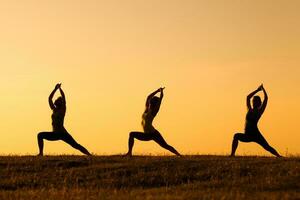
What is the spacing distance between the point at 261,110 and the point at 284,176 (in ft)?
21.7

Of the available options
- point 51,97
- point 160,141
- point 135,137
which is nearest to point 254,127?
point 160,141

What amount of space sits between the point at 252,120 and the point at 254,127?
0.33m

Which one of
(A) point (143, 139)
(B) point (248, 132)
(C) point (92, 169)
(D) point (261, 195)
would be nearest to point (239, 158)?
(B) point (248, 132)

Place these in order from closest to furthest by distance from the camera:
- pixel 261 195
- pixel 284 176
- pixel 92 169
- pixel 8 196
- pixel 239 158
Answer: pixel 261 195 → pixel 8 196 → pixel 284 176 → pixel 92 169 → pixel 239 158

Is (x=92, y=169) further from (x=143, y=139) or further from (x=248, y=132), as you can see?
(x=248, y=132)

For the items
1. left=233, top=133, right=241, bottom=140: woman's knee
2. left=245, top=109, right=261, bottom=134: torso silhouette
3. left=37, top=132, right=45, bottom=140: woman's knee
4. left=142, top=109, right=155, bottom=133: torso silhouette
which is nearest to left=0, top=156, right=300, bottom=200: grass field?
left=233, top=133, right=241, bottom=140: woman's knee

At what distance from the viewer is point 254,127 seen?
107 ft

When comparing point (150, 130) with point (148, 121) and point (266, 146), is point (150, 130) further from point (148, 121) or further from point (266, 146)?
point (266, 146)

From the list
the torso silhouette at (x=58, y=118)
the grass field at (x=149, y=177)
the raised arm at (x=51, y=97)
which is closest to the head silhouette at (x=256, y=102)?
the grass field at (x=149, y=177)

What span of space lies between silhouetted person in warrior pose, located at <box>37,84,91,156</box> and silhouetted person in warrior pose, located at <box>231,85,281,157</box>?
21.3 feet

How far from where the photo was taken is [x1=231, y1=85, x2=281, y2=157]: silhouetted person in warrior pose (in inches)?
1287

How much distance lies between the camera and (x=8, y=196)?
80.3ft

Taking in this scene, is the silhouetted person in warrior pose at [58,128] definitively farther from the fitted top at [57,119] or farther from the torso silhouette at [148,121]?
the torso silhouette at [148,121]

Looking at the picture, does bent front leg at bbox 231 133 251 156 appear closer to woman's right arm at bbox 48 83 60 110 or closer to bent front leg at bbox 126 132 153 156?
bent front leg at bbox 126 132 153 156
